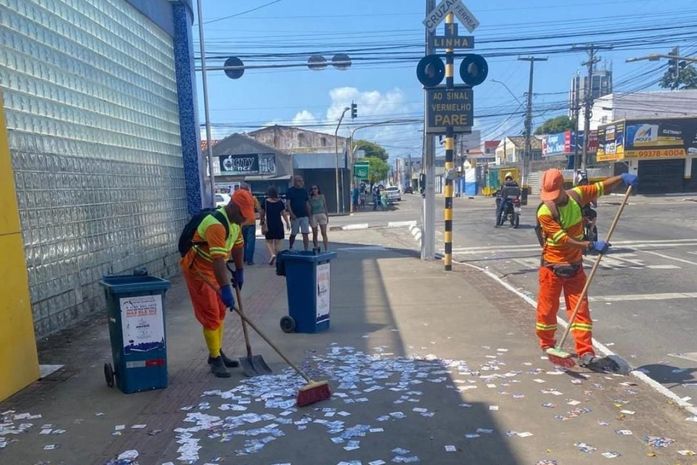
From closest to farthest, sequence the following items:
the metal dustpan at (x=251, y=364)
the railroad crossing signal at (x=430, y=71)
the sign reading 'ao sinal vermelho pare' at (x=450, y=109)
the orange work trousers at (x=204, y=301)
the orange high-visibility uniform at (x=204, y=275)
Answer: the orange high-visibility uniform at (x=204, y=275), the orange work trousers at (x=204, y=301), the metal dustpan at (x=251, y=364), the railroad crossing signal at (x=430, y=71), the sign reading 'ao sinal vermelho pare' at (x=450, y=109)

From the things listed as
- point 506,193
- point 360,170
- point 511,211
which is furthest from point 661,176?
point 506,193

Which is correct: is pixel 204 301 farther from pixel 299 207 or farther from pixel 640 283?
pixel 299 207

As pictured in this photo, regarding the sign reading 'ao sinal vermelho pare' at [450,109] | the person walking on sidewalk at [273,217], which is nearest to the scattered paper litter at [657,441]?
the sign reading 'ao sinal vermelho pare' at [450,109]

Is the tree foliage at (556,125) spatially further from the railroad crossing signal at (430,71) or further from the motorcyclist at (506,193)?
the railroad crossing signal at (430,71)

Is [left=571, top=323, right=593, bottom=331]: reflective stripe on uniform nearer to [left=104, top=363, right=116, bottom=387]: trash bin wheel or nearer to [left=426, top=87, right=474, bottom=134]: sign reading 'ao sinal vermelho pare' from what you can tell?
[left=104, top=363, right=116, bottom=387]: trash bin wheel

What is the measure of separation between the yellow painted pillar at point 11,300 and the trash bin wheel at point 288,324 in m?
2.68

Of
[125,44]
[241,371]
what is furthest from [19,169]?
[125,44]

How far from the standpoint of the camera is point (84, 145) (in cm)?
793

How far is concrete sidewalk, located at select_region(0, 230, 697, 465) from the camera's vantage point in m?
3.71

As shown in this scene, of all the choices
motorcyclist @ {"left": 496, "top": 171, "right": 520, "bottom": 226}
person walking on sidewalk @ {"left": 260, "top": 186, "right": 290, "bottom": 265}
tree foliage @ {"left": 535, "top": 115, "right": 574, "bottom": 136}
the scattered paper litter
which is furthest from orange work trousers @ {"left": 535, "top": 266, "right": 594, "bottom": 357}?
tree foliage @ {"left": 535, "top": 115, "right": 574, "bottom": 136}

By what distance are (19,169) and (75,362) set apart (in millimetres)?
2270

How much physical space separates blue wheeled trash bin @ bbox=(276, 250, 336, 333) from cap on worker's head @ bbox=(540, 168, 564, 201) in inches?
104

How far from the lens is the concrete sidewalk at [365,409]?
3713mm

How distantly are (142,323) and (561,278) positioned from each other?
3.76m
